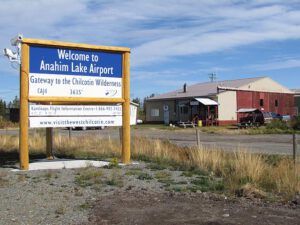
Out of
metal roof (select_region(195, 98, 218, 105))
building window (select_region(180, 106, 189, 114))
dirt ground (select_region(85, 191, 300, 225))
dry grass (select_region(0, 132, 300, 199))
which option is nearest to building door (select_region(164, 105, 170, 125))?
building window (select_region(180, 106, 189, 114))

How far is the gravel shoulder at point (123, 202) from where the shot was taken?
694 centimetres

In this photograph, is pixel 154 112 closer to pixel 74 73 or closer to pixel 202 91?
pixel 202 91

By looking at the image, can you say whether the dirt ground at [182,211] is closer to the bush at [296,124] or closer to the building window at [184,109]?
the bush at [296,124]

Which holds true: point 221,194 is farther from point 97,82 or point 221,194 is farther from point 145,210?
point 97,82

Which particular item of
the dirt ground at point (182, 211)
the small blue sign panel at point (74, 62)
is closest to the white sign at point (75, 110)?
the small blue sign panel at point (74, 62)

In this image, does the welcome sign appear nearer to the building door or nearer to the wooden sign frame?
the wooden sign frame

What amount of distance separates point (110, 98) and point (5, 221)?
688 centimetres

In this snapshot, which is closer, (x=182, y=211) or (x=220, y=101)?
(x=182, y=211)

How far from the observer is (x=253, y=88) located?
60.5m

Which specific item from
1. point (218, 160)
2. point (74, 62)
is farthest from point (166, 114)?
point (218, 160)

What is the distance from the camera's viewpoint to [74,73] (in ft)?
42.4

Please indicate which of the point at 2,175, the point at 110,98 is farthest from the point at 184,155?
the point at 2,175

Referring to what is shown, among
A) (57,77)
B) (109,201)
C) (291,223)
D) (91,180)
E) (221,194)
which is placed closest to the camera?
(291,223)

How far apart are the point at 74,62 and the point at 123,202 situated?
5748 mm
